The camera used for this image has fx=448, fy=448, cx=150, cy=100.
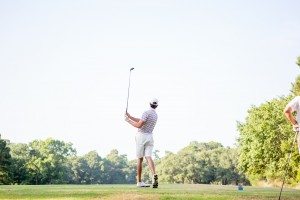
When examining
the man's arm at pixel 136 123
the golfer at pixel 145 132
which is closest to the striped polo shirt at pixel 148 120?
the golfer at pixel 145 132

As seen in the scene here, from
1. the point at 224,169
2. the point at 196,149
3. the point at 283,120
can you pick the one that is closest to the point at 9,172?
the point at 283,120

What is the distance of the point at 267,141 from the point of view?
6800cm

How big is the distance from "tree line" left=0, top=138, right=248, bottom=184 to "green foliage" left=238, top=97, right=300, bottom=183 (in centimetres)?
4439

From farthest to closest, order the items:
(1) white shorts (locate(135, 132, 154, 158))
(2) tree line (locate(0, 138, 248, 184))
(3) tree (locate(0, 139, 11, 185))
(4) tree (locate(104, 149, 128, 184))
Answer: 1. (4) tree (locate(104, 149, 128, 184))
2. (2) tree line (locate(0, 138, 248, 184))
3. (3) tree (locate(0, 139, 11, 185))
4. (1) white shorts (locate(135, 132, 154, 158))

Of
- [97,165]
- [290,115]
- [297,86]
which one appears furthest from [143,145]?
[97,165]

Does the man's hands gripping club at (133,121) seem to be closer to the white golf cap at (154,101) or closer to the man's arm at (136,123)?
the man's arm at (136,123)

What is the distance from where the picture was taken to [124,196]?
11.6 meters

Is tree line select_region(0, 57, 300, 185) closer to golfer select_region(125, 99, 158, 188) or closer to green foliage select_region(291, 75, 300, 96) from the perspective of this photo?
green foliage select_region(291, 75, 300, 96)

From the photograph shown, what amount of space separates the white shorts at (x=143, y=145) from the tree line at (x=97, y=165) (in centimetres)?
7425

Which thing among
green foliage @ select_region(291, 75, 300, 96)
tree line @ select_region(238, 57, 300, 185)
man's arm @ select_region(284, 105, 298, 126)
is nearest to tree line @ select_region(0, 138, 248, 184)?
tree line @ select_region(238, 57, 300, 185)

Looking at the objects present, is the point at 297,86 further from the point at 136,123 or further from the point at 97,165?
the point at 97,165

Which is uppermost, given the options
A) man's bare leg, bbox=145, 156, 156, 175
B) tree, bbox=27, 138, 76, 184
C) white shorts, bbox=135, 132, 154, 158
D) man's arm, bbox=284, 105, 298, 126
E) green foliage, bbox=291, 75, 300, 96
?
green foliage, bbox=291, 75, 300, 96

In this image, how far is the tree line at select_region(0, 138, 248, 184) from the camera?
315 feet

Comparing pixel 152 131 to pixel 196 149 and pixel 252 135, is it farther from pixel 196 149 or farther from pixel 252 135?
pixel 196 149
